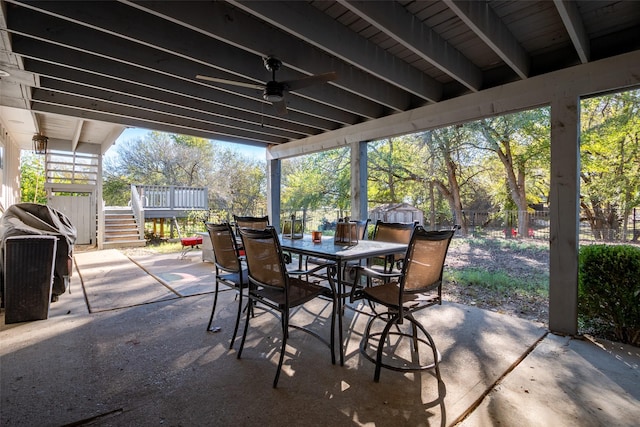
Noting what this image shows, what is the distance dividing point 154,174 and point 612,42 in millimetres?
17197

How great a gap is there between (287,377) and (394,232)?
6.27 ft

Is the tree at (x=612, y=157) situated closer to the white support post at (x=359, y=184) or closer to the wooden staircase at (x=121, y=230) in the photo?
the white support post at (x=359, y=184)

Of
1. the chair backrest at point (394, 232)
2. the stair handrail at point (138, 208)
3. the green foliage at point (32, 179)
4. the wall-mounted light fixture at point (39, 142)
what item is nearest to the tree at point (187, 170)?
the green foliage at point (32, 179)

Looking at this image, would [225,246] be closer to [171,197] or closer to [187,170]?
[171,197]

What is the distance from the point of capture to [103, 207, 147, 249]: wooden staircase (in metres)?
7.99

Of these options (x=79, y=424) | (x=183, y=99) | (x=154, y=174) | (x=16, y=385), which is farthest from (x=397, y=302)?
(x=154, y=174)

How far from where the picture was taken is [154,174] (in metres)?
15.8

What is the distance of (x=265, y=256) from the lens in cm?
211

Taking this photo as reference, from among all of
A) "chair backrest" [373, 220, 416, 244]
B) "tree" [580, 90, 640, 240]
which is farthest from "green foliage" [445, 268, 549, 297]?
"tree" [580, 90, 640, 240]

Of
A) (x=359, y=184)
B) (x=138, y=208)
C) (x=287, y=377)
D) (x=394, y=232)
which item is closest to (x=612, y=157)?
(x=359, y=184)

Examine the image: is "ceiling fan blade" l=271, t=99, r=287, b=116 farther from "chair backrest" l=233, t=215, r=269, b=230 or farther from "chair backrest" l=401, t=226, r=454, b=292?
"chair backrest" l=401, t=226, r=454, b=292

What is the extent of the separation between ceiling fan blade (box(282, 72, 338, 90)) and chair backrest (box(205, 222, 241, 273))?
4.57ft

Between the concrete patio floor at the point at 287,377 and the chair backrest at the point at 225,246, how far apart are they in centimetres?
61

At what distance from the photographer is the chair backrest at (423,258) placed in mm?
1942
